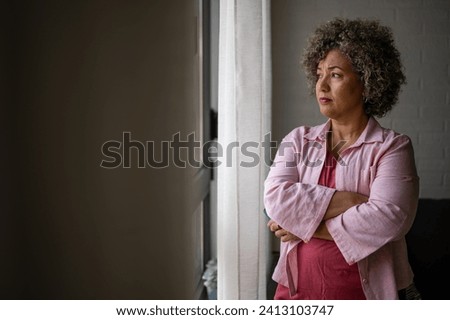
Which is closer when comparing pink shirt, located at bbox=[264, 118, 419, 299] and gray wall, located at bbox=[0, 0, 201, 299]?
pink shirt, located at bbox=[264, 118, 419, 299]

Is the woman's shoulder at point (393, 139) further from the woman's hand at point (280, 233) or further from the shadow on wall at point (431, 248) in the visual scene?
the woman's hand at point (280, 233)

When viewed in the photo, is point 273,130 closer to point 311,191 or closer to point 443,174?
point 311,191

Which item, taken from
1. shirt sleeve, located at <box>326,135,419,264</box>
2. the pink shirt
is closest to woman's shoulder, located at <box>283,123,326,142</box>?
the pink shirt

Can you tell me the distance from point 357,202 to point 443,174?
0.17 metres

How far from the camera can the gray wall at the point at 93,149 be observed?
886 millimetres

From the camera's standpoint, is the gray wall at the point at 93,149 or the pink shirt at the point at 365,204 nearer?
the pink shirt at the point at 365,204

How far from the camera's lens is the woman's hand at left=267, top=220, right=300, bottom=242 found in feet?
2.70

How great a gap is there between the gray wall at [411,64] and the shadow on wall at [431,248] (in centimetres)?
3

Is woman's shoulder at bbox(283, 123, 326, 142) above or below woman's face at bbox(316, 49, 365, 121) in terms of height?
below

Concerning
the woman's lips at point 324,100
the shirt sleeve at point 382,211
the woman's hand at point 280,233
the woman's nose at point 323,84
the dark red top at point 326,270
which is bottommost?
the dark red top at point 326,270

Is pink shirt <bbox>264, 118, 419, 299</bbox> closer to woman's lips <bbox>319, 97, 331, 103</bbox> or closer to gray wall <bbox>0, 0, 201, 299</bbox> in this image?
woman's lips <bbox>319, 97, 331, 103</bbox>

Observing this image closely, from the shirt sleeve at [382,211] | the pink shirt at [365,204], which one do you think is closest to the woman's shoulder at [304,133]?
the pink shirt at [365,204]

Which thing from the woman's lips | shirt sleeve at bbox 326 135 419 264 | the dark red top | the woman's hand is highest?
the woman's lips

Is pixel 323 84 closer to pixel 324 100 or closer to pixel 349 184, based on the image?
pixel 324 100
